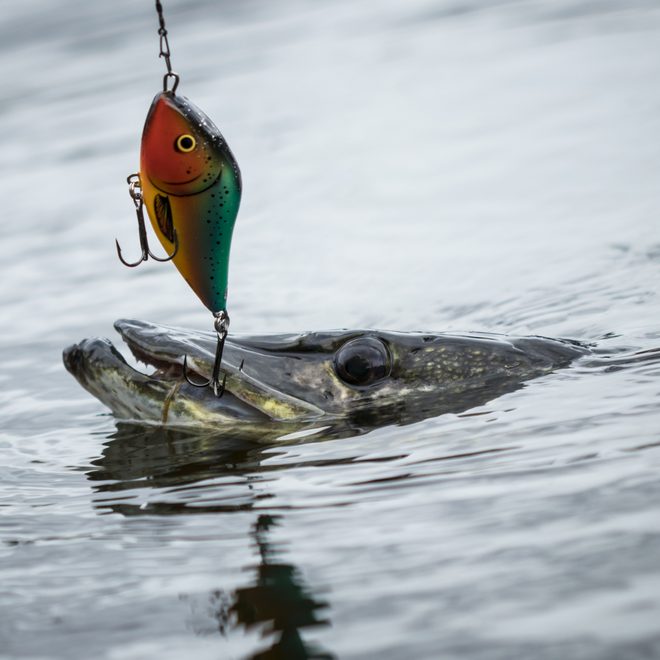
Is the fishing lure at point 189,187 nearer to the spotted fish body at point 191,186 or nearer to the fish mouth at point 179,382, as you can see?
the spotted fish body at point 191,186

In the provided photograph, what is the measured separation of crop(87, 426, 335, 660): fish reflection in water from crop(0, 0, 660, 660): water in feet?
0.04

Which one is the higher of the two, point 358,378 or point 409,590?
point 358,378

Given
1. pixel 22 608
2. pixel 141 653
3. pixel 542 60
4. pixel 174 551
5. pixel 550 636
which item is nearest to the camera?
pixel 550 636

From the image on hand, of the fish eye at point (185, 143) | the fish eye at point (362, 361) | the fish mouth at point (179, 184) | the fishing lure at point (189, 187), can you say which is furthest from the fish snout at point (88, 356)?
the fish eye at point (185, 143)

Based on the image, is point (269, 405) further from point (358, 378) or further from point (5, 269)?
point (5, 269)

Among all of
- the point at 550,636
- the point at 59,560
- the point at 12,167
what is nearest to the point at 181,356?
the point at 59,560

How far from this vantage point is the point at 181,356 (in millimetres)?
5090

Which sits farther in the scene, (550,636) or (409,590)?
(409,590)

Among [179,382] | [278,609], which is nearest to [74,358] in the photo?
[179,382]

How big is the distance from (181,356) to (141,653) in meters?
1.99

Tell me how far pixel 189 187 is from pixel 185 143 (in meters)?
0.14

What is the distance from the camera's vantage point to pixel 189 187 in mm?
4160

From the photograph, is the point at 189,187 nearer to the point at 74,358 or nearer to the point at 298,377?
the point at 298,377

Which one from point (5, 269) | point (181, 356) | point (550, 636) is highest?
point (5, 269)
